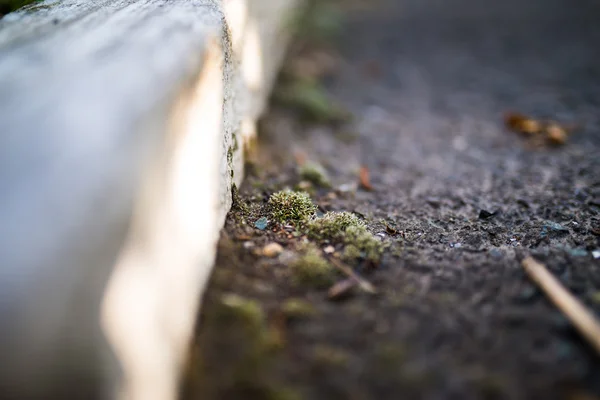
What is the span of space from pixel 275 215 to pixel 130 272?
100 centimetres

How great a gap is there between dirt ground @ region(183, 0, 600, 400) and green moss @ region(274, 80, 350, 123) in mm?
34

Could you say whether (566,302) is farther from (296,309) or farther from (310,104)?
(310,104)

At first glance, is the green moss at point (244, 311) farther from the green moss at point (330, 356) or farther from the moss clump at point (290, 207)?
the moss clump at point (290, 207)

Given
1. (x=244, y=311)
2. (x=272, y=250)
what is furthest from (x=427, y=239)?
(x=244, y=311)

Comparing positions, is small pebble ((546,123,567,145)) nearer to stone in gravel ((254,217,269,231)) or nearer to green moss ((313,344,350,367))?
stone in gravel ((254,217,269,231))

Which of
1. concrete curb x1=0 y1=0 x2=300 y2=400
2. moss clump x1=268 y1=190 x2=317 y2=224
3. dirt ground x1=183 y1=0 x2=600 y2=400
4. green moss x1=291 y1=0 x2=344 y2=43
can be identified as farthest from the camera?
green moss x1=291 y1=0 x2=344 y2=43

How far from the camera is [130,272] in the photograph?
1.22 metres

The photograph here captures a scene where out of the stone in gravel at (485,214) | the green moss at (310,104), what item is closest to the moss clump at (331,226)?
the stone in gravel at (485,214)

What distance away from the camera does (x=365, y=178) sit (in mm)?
2896

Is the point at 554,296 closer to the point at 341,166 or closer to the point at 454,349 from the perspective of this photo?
the point at 454,349

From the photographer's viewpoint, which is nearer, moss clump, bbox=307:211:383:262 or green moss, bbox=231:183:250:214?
moss clump, bbox=307:211:383:262

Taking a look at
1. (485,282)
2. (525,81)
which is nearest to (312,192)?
(485,282)

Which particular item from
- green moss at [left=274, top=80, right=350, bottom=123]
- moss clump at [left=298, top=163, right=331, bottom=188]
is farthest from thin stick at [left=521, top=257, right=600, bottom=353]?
green moss at [left=274, top=80, right=350, bottom=123]

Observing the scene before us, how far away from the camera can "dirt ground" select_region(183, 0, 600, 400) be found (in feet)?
4.70
